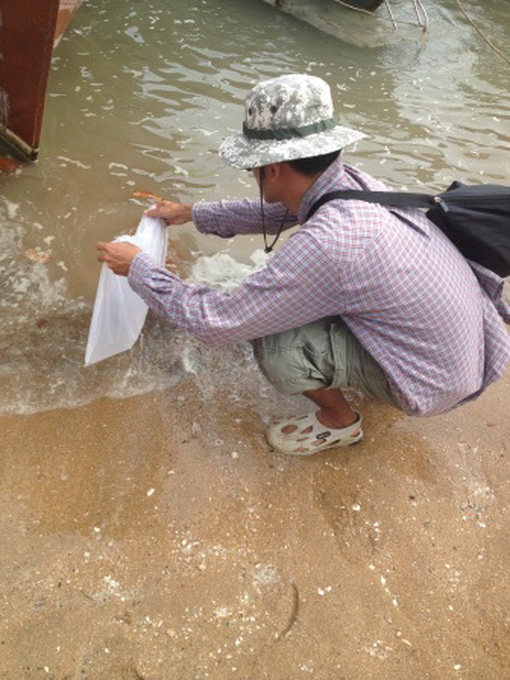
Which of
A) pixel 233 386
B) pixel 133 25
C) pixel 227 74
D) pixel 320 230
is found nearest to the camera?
pixel 320 230

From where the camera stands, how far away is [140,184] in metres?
3.96

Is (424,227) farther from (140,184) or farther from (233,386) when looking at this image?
(140,184)

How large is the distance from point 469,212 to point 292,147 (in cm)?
66

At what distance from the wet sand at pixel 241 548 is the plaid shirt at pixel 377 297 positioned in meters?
0.53

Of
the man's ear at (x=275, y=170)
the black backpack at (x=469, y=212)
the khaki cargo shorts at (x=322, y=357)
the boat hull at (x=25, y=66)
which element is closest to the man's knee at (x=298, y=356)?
the khaki cargo shorts at (x=322, y=357)

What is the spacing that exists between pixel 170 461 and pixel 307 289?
3.31ft

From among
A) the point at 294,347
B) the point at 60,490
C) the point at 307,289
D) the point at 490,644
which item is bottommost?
the point at 60,490

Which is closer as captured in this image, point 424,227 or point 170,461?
point 424,227

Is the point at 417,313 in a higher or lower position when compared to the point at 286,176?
lower

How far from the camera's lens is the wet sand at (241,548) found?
1778 mm

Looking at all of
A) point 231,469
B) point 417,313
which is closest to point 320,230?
point 417,313

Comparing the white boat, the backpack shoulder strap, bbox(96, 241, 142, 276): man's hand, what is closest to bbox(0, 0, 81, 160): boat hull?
Answer: bbox(96, 241, 142, 276): man's hand

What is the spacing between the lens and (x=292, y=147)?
1.74 m

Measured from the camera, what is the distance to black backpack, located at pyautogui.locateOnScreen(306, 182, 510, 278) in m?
1.84
